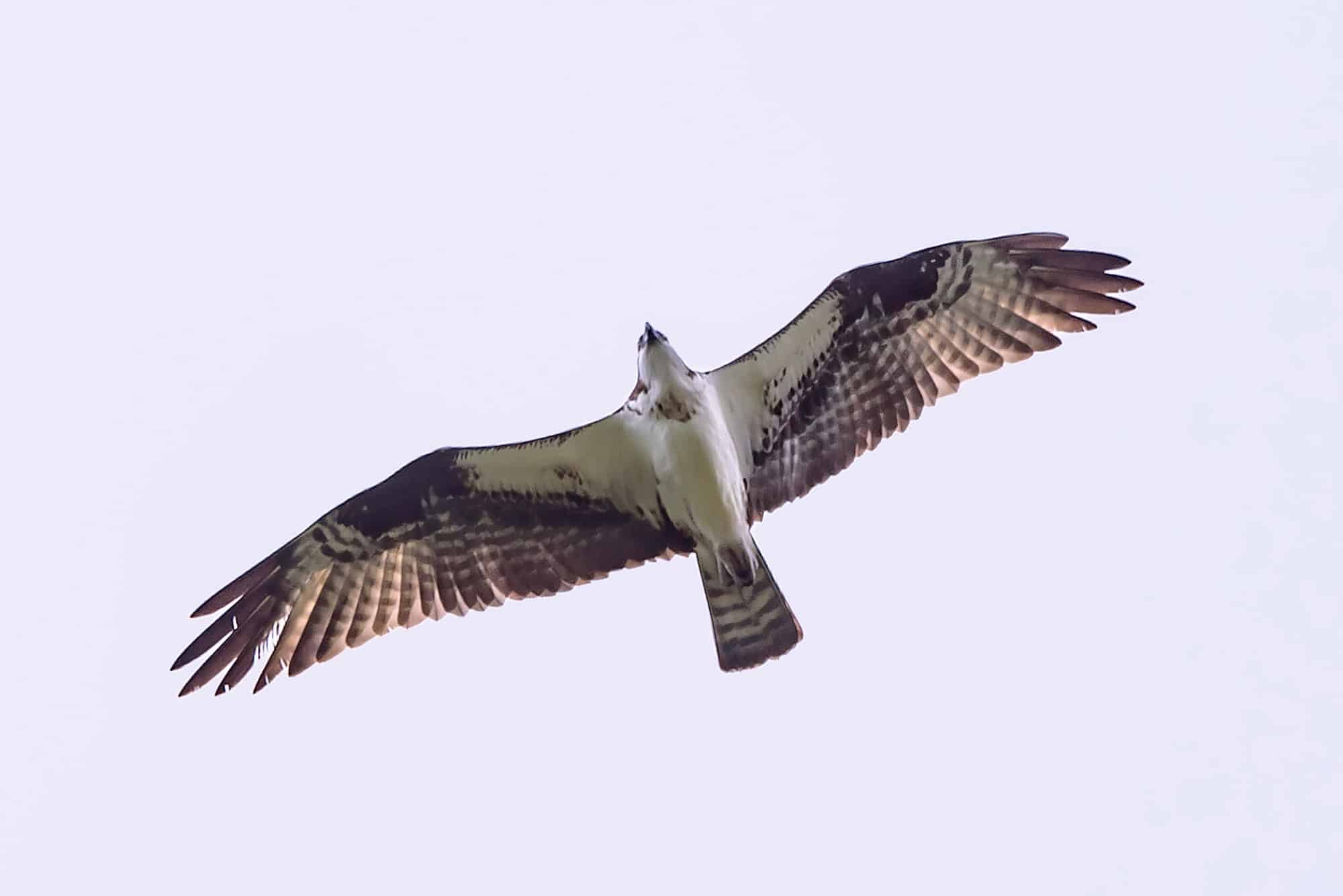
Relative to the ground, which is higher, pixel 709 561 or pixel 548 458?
pixel 548 458

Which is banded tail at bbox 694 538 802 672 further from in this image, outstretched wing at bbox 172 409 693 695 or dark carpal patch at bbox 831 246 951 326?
dark carpal patch at bbox 831 246 951 326

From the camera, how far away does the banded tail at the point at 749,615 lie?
1019cm

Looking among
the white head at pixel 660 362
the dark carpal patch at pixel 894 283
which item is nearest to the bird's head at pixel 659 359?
the white head at pixel 660 362

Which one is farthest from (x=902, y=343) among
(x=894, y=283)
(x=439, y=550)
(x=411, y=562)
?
(x=411, y=562)

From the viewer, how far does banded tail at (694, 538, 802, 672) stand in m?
10.2

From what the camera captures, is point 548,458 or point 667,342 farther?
point 548,458

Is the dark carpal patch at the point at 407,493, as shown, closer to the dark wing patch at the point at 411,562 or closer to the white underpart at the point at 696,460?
the dark wing patch at the point at 411,562

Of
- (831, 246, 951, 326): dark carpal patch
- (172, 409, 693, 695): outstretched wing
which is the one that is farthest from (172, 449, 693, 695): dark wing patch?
(831, 246, 951, 326): dark carpal patch

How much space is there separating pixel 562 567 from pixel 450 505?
777 mm

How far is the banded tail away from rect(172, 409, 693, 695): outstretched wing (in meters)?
0.36

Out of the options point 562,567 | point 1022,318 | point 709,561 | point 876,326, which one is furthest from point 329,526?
point 1022,318

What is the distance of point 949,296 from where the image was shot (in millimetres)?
10562

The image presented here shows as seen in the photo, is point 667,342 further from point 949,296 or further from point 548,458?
point 949,296

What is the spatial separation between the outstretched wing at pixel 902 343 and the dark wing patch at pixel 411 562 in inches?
34.7
